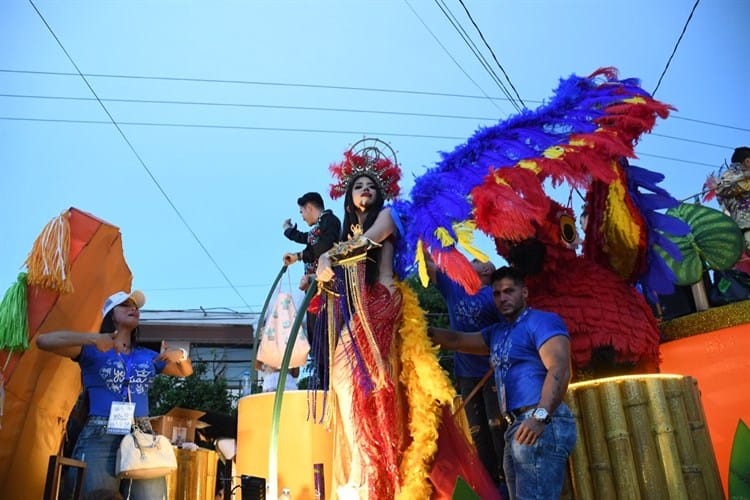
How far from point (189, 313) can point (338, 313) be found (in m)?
14.3

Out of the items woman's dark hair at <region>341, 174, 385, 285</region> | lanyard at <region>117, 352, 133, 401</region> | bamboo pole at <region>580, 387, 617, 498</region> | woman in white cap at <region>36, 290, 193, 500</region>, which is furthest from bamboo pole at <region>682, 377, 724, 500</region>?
lanyard at <region>117, 352, 133, 401</region>

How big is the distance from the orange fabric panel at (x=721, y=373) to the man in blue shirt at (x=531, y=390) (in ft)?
4.96

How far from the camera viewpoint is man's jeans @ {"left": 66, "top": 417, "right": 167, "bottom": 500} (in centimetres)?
307

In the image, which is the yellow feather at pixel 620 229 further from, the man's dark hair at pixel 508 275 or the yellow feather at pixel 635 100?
the man's dark hair at pixel 508 275

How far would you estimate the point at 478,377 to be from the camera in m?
3.55

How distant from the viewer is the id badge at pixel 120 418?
10.3 ft

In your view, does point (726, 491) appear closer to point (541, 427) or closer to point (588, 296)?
point (588, 296)

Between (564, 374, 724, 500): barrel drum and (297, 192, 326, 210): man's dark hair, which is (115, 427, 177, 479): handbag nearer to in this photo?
(564, 374, 724, 500): barrel drum

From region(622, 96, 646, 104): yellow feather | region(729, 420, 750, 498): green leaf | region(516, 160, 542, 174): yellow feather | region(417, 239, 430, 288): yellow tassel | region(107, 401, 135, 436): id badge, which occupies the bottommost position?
region(729, 420, 750, 498): green leaf

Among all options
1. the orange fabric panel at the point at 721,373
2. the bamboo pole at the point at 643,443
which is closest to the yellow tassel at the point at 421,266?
the bamboo pole at the point at 643,443

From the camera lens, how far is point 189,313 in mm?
16641

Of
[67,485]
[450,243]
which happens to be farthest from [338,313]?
[67,485]

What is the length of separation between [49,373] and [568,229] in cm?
296

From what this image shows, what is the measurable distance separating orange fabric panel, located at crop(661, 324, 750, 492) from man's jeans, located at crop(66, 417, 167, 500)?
9.78 ft
